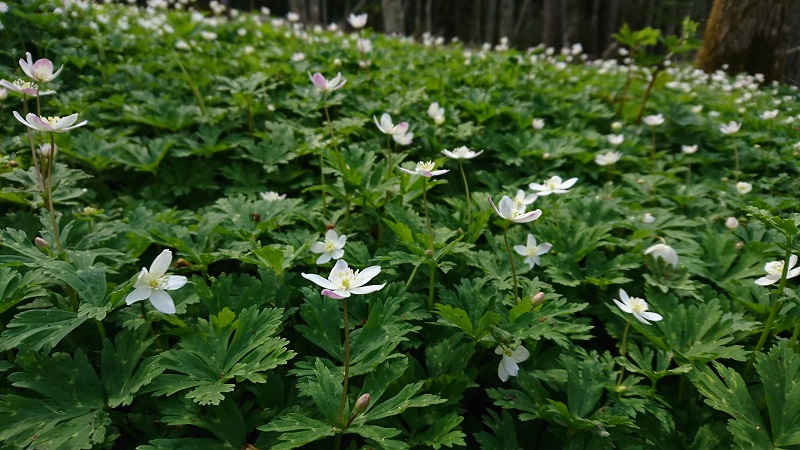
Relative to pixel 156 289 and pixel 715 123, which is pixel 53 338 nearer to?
pixel 156 289

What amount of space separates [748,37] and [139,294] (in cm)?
914

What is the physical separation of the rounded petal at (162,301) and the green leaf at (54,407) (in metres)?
0.38

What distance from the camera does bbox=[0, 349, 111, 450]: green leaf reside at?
147cm

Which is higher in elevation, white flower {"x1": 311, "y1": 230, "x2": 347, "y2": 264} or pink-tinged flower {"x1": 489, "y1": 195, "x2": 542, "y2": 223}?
pink-tinged flower {"x1": 489, "y1": 195, "x2": 542, "y2": 223}

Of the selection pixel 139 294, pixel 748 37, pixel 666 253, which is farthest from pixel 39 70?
pixel 748 37

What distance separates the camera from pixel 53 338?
1.63m

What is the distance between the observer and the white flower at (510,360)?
1.82 meters

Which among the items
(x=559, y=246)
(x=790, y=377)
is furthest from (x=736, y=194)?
(x=790, y=377)

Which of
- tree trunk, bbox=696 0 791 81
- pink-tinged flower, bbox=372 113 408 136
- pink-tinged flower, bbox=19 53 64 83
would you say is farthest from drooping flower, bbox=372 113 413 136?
tree trunk, bbox=696 0 791 81

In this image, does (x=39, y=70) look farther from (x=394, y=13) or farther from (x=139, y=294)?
(x=394, y=13)

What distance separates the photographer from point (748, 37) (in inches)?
288

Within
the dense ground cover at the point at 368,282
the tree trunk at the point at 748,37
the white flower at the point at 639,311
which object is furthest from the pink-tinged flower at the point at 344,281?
the tree trunk at the point at 748,37

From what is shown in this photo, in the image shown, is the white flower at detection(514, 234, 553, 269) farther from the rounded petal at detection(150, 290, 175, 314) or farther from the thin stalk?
the rounded petal at detection(150, 290, 175, 314)

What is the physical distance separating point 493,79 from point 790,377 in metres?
4.48
